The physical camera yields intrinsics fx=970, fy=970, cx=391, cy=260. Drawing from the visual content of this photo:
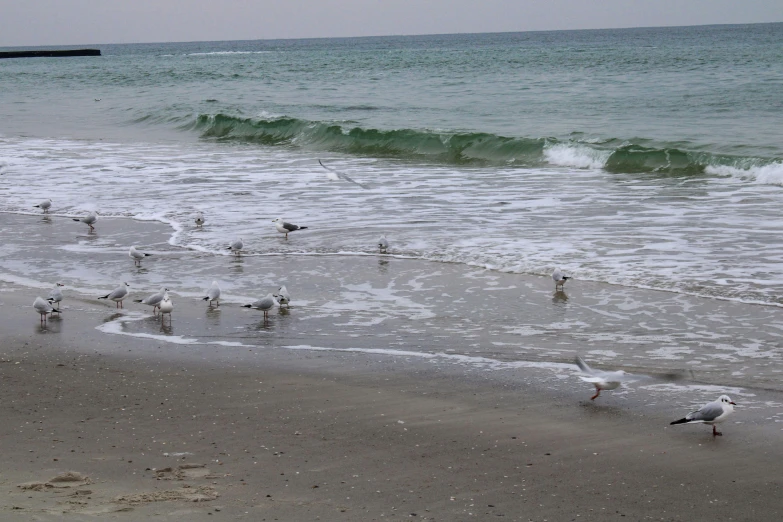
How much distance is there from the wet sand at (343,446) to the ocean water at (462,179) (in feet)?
5.00

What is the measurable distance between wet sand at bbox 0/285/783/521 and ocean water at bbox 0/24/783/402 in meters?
1.52

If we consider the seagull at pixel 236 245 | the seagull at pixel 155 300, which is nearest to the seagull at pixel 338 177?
the seagull at pixel 236 245

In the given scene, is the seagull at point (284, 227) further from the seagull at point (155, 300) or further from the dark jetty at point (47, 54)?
the dark jetty at point (47, 54)

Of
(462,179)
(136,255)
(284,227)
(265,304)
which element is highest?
(462,179)

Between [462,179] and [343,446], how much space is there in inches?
499

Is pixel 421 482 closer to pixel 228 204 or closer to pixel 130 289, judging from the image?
pixel 130 289

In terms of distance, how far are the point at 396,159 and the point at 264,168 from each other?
3432mm

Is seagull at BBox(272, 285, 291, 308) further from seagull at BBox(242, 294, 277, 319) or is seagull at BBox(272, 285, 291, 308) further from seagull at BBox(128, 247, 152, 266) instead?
seagull at BBox(128, 247, 152, 266)

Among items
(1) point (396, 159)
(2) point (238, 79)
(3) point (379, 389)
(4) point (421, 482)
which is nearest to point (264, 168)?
(1) point (396, 159)

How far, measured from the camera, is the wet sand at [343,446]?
179 inches

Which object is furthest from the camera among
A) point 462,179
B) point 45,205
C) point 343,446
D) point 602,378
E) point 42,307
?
point 462,179

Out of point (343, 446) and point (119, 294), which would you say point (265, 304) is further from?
point (343, 446)

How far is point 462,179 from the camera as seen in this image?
1764 cm

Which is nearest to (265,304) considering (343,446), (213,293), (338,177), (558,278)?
(213,293)
